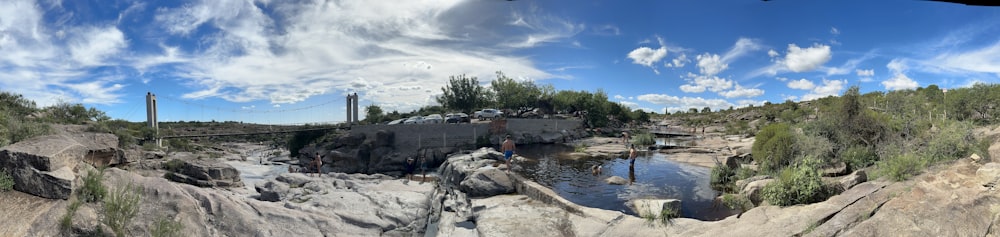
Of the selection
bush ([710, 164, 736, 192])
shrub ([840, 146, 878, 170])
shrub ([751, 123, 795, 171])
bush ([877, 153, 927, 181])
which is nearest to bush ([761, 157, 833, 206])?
bush ([877, 153, 927, 181])

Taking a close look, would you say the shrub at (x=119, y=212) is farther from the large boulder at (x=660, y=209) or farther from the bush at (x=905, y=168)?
the bush at (x=905, y=168)

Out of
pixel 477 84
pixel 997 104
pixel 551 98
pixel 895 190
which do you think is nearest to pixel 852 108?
pixel 997 104

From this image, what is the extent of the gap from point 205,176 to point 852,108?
2111 cm

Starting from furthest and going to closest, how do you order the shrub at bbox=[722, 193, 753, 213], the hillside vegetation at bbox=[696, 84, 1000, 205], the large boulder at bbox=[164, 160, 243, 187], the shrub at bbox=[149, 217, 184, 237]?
the large boulder at bbox=[164, 160, 243, 187], the shrub at bbox=[722, 193, 753, 213], the hillside vegetation at bbox=[696, 84, 1000, 205], the shrub at bbox=[149, 217, 184, 237]

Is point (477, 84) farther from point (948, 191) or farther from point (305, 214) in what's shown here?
point (948, 191)

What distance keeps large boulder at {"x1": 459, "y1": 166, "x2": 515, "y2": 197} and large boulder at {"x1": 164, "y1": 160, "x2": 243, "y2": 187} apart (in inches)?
301

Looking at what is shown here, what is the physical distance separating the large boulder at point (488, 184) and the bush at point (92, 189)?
891cm

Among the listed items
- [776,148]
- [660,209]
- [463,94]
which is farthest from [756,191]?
[463,94]

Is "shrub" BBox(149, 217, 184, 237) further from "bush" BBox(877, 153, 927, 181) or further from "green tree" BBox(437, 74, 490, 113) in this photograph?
"green tree" BBox(437, 74, 490, 113)

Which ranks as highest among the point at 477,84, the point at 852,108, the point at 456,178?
the point at 477,84

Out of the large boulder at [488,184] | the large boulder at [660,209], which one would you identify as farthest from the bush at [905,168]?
the large boulder at [488,184]

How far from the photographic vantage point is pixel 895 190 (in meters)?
6.62

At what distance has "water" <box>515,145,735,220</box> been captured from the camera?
12.0m

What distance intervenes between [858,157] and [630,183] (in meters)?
6.42
